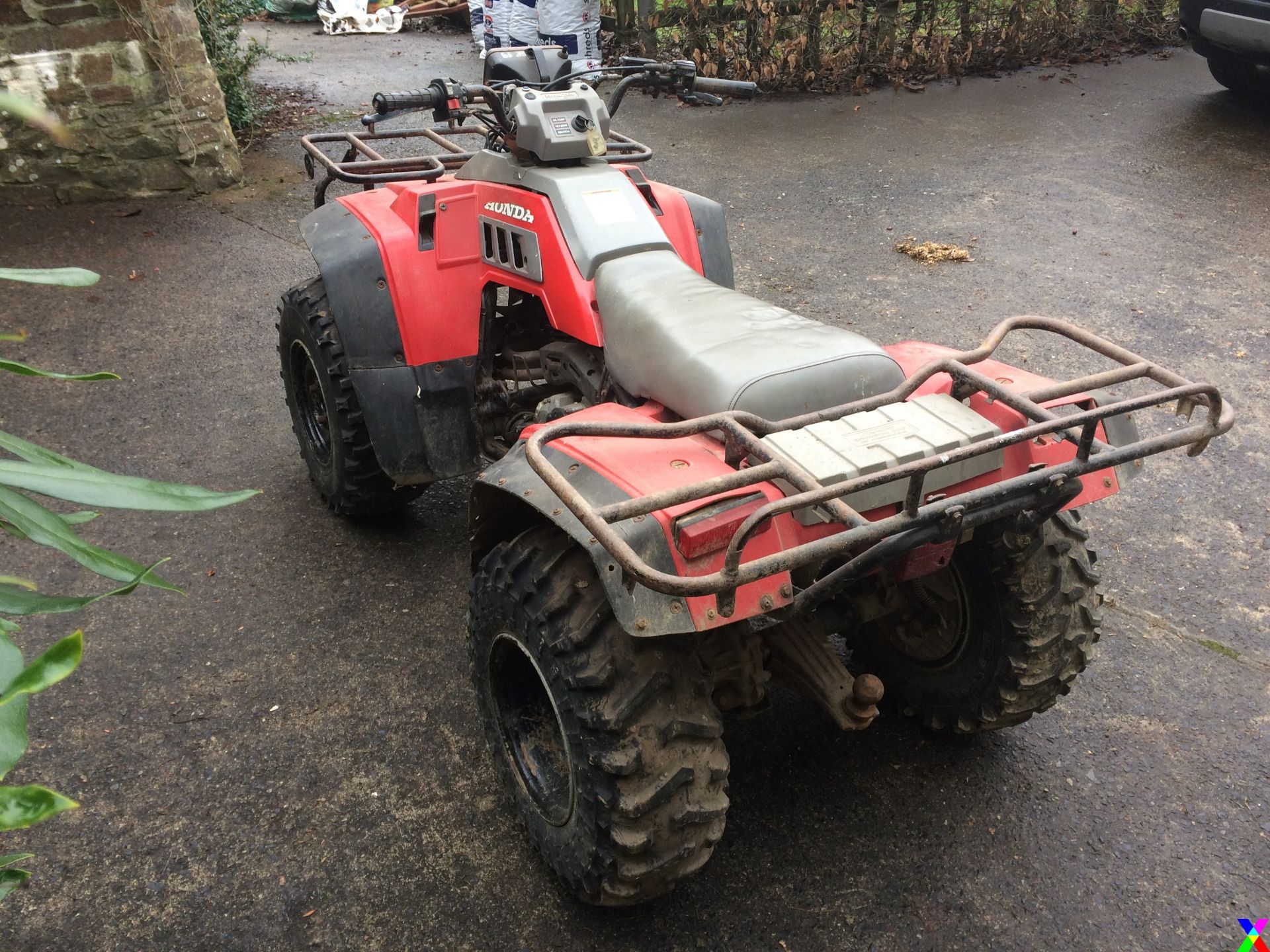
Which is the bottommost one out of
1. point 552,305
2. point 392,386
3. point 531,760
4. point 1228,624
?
point 1228,624

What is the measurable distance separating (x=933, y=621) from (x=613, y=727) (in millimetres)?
1154

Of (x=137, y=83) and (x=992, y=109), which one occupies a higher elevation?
(x=137, y=83)

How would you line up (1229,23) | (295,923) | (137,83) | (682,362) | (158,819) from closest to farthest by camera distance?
(682,362) → (295,923) → (158,819) → (137,83) → (1229,23)

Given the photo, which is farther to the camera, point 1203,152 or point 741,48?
point 741,48

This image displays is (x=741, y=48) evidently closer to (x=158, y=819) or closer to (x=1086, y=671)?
(x=1086, y=671)

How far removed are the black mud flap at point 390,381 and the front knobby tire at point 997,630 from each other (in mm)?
1427

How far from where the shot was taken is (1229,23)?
716 centimetres

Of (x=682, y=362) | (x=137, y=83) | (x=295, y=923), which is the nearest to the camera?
(x=682, y=362)

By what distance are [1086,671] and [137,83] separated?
6250 millimetres

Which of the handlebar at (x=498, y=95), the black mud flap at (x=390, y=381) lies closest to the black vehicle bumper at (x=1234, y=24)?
the handlebar at (x=498, y=95)

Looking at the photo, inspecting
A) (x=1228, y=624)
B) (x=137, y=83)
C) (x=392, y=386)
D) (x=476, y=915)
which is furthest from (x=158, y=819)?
(x=137, y=83)

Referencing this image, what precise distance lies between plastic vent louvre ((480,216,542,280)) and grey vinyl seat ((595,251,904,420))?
32cm

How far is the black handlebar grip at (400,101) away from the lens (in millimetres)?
3080

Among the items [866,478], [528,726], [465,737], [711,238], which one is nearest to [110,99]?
[711,238]
